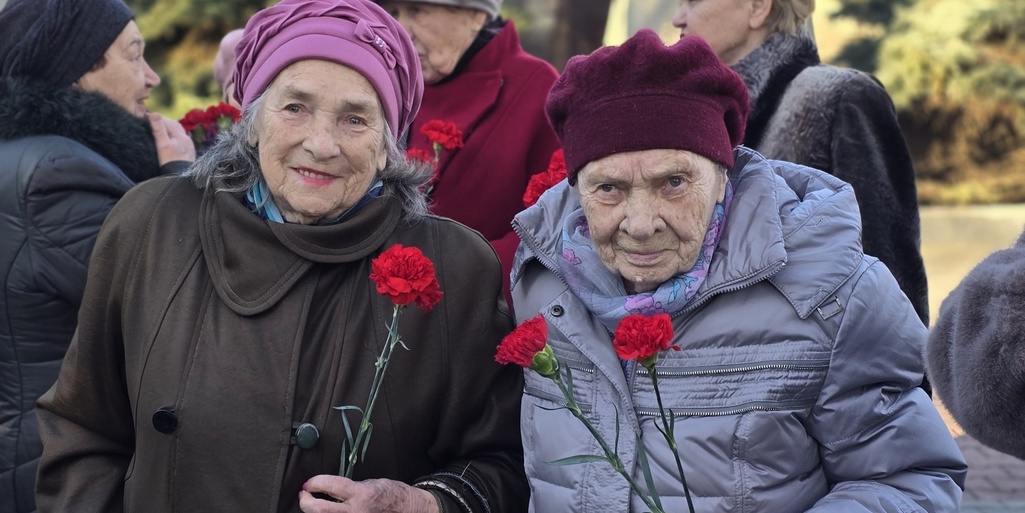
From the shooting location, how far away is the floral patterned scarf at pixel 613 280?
2455 mm

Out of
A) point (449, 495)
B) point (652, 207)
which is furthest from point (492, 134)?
point (449, 495)

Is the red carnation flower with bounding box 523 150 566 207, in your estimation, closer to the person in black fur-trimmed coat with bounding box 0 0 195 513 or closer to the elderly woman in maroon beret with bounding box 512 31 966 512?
the elderly woman in maroon beret with bounding box 512 31 966 512

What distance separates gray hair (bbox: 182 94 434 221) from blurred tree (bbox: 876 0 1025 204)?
11.5 m

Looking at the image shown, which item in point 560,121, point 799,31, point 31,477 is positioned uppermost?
point 799,31

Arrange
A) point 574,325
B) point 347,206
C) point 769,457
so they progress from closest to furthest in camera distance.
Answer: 1. point 769,457
2. point 574,325
3. point 347,206

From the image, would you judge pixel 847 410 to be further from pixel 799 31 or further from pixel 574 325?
pixel 799 31

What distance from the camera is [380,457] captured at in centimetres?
262

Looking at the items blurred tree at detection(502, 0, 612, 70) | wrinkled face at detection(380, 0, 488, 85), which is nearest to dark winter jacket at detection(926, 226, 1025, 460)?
wrinkled face at detection(380, 0, 488, 85)

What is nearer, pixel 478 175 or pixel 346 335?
pixel 346 335

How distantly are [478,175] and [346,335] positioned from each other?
1172 millimetres

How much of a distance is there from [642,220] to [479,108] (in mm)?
1429

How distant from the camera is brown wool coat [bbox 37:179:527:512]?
254 cm

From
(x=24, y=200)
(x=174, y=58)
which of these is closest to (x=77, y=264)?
(x=24, y=200)

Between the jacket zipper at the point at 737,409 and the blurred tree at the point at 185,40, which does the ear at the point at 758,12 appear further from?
the blurred tree at the point at 185,40
